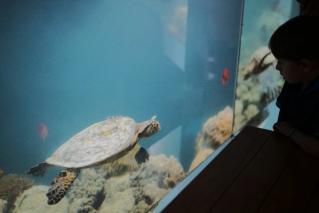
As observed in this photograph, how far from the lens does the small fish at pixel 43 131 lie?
3.90ft

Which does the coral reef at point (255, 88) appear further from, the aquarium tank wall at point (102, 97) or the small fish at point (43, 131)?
the small fish at point (43, 131)

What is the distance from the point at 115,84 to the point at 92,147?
321 millimetres

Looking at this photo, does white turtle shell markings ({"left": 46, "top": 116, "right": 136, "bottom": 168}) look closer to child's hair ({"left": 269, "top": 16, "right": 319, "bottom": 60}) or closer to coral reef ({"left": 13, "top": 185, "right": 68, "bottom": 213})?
coral reef ({"left": 13, "top": 185, "right": 68, "bottom": 213})

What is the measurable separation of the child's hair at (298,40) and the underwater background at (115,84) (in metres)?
0.68

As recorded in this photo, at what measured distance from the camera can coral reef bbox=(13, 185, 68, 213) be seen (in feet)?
3.90

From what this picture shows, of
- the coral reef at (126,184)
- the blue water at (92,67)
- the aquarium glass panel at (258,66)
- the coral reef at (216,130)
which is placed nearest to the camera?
the blue water at (92,67)

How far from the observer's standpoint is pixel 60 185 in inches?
51.3

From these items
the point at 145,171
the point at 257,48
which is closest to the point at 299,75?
the point at 145,171

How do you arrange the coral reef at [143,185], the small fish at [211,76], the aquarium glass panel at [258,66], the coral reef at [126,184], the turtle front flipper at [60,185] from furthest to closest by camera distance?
the aquarium glass panel at [258,66] → the small fish at [211,76] → the coral reef at [143,185] → the coral reef at [126,184] → the turtle front flipper at [60,185]

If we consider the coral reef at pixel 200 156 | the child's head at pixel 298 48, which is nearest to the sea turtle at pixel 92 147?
the coral reef at pixel 200 156

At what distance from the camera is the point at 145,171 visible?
1824 millimetres

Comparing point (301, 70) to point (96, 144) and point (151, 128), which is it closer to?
point (151, 128)

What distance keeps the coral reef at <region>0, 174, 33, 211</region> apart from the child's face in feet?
3.61

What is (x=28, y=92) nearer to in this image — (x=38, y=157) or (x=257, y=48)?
(x=38, y=157)
